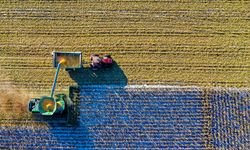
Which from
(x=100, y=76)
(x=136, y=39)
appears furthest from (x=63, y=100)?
(x=136, y=39)

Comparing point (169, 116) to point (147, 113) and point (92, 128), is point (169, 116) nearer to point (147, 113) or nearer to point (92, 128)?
point (147, 113)

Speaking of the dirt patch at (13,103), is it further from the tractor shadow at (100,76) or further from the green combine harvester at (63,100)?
the tractor shadow at (100,76)

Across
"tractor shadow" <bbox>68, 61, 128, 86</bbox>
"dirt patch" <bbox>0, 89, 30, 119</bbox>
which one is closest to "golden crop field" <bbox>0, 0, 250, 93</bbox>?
"tractor shadow" <bbox>68, 61, 128, 86</bbox>

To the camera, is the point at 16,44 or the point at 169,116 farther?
the point at 16,44

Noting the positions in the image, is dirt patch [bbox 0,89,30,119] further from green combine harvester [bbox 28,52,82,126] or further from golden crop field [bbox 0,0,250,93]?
green combine harvester [bbox 28,52,82,126]

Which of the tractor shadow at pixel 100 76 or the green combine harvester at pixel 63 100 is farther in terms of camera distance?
the tractor shadow at pixel 100 76

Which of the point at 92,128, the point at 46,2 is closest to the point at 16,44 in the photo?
the point at 46,2

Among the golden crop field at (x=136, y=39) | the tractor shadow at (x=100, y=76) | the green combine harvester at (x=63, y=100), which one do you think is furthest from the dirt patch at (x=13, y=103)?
the tractor shadow at (x=100, y=76)
